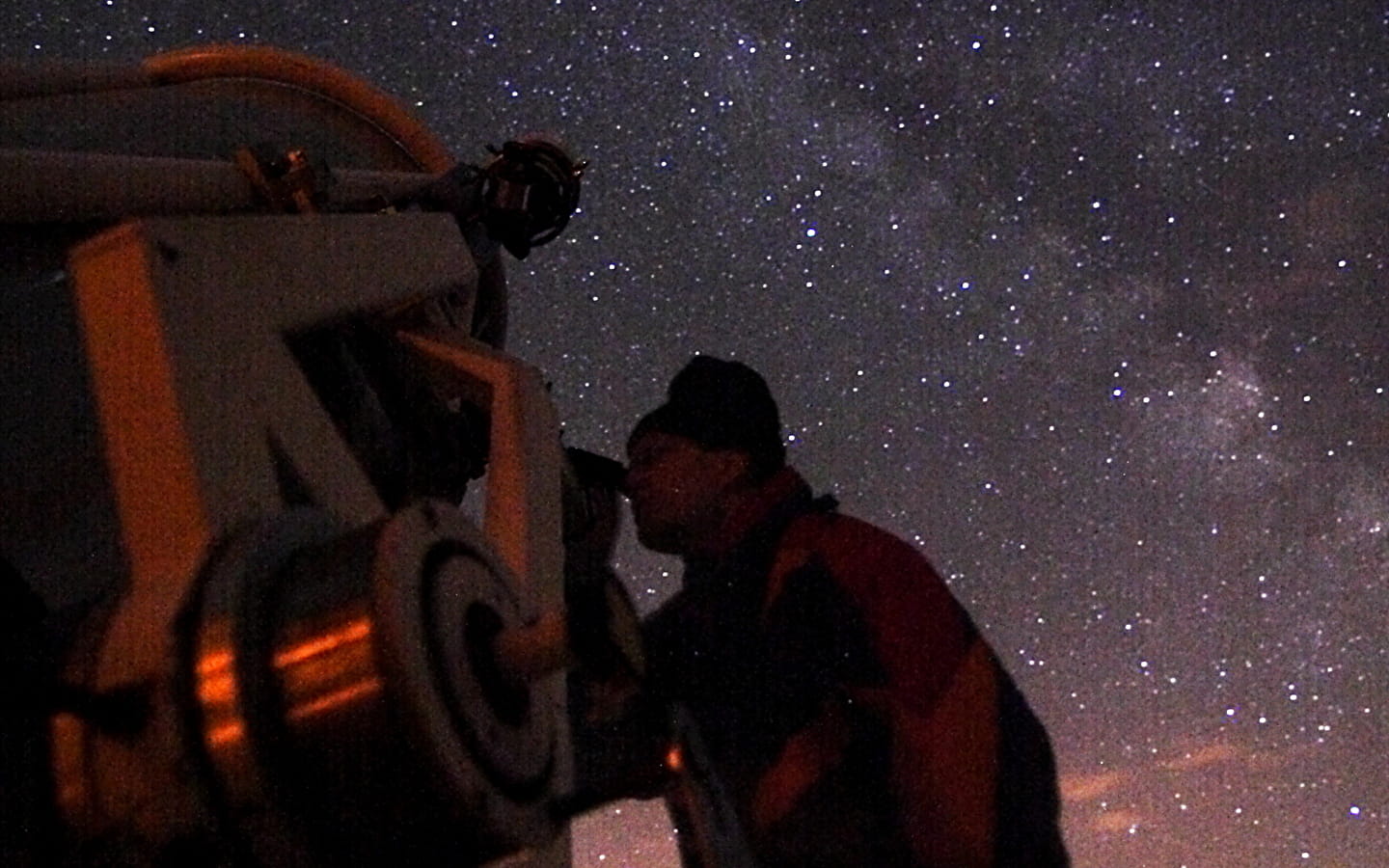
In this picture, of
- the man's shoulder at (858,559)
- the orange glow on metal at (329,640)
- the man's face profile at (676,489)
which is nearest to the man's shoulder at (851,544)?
the man's shoulder at (858,559)

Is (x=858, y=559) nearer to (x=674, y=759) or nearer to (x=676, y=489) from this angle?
(x=676, y=489)

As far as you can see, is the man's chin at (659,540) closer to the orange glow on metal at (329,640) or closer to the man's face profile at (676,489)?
the man's face profile at (676,489)

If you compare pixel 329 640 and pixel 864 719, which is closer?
pixel 329 640

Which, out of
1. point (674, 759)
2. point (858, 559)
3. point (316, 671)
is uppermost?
point (858, 559)

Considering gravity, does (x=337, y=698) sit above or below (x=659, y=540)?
below

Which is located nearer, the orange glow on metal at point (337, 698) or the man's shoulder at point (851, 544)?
the orange glow on metal at point (337, 698)

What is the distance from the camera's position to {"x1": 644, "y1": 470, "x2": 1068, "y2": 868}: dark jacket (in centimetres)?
175

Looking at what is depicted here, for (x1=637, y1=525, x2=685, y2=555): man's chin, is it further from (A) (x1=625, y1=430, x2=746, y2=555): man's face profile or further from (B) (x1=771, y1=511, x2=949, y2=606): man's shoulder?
(B) (x1=771, y1=511, x2=949, y2=606): man's shoulder

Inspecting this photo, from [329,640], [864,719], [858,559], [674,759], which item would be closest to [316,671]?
[329,640]

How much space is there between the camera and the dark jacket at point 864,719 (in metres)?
1.75

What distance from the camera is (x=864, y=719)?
196 centimetres

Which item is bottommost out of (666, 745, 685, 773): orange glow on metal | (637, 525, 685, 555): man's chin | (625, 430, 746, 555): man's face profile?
(666, 745, 685, 773): orange glow on metal

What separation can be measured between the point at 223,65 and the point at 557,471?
1175mm

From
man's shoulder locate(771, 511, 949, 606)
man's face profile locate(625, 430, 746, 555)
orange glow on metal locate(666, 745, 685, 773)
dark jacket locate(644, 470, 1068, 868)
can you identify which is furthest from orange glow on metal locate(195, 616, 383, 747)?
man's face profile locate(625, 430, 746, 555)
